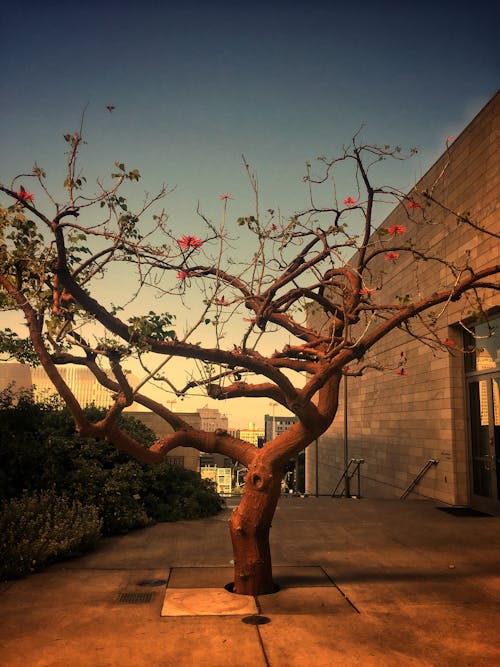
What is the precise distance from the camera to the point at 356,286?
615cm

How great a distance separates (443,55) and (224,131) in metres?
3.31

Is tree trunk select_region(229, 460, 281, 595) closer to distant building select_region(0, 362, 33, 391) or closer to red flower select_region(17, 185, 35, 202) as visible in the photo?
red flower select_region(17, 185, 35, 202)

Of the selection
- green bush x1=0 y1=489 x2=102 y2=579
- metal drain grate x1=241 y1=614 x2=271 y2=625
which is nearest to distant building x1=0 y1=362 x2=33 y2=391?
green bush x1=0 y1=489 x2=102 y2=579

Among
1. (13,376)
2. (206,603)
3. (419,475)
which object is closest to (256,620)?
(206,603)

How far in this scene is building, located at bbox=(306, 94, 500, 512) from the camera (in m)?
10.3

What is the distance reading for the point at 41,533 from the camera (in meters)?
6.58

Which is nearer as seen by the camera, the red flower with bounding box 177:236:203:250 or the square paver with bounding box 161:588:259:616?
the square paver with bounding box 161:588:259:616

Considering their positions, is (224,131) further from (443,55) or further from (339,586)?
(339,586)

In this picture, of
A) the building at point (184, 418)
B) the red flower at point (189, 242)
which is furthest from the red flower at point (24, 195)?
the building at point (184, 418)

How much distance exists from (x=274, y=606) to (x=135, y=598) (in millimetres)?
1300

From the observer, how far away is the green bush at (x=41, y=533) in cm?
598

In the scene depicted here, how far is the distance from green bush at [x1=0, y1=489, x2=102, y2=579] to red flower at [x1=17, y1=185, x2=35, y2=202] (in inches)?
139


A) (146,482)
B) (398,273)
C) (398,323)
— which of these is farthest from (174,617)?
(398,273)

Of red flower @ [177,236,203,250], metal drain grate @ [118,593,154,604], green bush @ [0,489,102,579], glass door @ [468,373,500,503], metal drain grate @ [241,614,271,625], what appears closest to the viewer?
metal drain grate @ [241,614,271,625]
